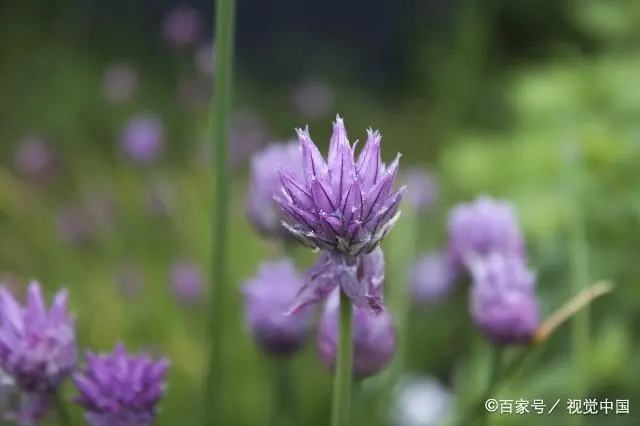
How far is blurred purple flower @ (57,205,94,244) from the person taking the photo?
2002mm

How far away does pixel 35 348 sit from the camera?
0.65 m

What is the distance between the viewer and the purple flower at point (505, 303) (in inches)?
29.3

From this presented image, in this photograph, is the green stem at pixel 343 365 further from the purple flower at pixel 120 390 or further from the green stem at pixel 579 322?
the green stem at pixel 579 322

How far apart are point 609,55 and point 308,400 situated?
1008 millimetres

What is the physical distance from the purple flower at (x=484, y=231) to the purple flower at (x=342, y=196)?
1.21 feet

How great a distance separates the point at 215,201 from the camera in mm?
660

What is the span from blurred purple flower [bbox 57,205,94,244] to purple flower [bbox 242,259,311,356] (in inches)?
47.6

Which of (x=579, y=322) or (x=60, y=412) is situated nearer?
(x=60, y=412)

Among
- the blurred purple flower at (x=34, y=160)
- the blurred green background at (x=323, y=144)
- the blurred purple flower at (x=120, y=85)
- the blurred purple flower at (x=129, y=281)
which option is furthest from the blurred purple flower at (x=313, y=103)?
the blurred purple flower at (x=129, y=281)

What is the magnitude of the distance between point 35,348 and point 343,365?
0.74 ft

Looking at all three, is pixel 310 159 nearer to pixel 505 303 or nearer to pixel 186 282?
pixel 505 303

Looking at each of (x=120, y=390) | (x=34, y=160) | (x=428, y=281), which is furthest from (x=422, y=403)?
(x=34, y=160)

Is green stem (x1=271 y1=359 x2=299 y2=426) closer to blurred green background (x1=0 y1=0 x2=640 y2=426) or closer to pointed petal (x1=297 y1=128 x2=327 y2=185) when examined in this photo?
blurred green background (x1=0 y1=0 x2=640 y2=426)

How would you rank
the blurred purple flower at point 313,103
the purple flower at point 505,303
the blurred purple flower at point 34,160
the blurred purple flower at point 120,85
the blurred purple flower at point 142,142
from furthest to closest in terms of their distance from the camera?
1. the blurred purple flower at point 313,103
2. the blurred purple flower at point 34,160
3. the blurred purple flower at point 120,85
4. the blurred purple flower at point 142,142
5. the purple flower at point 505,303
